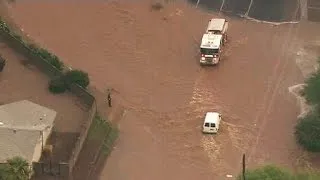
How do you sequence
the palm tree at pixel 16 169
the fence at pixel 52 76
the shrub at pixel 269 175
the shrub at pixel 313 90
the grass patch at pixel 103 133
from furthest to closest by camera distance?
the shrub at pixel 313 90 → the grass patch at pixel 103 133 → the fence at pixel 52 76 → the palm tree at pixel 16 169 → the shrub at pixel 269 175

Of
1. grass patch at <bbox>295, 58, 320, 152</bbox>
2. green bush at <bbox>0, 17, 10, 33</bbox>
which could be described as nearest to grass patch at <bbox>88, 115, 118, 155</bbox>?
grass patch at <bbox>295, 58, 320, 152</bbox>

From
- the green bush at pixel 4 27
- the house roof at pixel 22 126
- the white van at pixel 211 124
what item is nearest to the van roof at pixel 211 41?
the white van at pixel 211 124

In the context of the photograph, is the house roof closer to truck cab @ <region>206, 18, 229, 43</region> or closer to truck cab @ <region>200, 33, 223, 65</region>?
truck cab @ <region>200, 33, 223, 65</region>

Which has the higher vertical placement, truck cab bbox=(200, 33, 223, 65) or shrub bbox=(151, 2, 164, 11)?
shrub bbox=(151, 2, 164, 11)

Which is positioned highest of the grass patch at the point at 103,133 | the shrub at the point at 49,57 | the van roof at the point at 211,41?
the van roof at the point at 211,41

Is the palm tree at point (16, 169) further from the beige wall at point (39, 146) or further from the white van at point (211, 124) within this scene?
the white van at point (211, 124)

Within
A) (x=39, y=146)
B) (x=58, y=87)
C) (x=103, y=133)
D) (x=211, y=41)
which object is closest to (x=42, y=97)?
(x=58, y=87)

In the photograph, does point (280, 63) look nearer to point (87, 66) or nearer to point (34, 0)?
point (87, 66)
